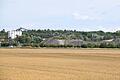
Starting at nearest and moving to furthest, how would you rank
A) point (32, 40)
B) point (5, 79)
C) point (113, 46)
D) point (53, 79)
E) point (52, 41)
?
point (5, 79), point (53, 79), point (113, 46), point (52, 41), point (32, 40)

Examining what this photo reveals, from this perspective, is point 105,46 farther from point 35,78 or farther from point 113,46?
point 35,78

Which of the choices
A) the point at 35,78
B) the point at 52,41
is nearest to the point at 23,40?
the point at 52,41

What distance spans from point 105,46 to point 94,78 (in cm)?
9446

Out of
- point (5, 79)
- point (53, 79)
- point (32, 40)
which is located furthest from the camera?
point (32, 40)

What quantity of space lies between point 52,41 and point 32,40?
54.9 feet

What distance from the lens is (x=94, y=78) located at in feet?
64.2

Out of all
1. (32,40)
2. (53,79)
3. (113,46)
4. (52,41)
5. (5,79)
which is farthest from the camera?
(32,40)

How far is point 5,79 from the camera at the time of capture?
17.8m

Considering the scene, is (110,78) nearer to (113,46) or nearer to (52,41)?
(113,46)

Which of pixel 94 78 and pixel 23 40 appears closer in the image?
pixel 94 78

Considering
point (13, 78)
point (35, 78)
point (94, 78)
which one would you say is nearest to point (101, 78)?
point (94, 78)

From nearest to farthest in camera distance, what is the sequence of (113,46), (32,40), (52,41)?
1. (113,46)
2. (52,41)
3. (32,40)

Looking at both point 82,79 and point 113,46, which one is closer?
point 82,79

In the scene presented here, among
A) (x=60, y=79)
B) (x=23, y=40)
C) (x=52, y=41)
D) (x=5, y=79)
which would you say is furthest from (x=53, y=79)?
(x=23, y=40)
